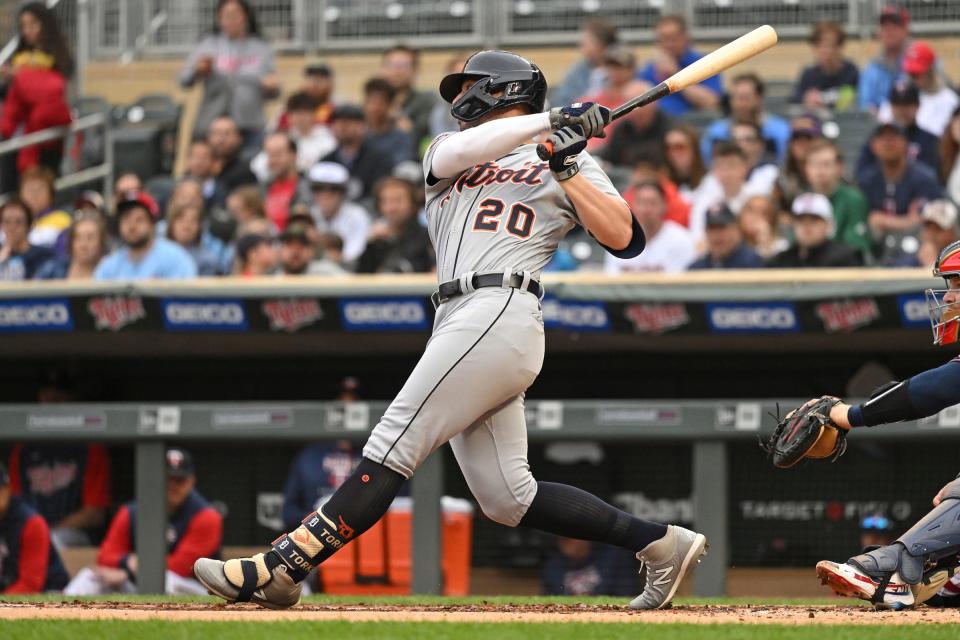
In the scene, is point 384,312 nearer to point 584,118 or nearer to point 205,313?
point 205,313

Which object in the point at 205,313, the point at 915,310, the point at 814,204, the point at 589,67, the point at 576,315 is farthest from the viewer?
the point at 589,67

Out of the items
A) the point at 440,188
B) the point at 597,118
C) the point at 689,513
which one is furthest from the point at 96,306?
the point at 597,118

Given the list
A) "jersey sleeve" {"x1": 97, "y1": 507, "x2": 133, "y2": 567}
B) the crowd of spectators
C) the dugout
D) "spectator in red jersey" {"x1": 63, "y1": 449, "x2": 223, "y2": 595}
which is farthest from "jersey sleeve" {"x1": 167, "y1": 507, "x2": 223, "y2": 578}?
the crowd of spectators

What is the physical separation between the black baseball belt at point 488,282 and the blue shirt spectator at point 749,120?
5207 millimetres

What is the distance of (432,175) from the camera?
423 centimetres

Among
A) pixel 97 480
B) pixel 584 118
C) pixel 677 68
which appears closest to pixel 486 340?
pixel 584 118

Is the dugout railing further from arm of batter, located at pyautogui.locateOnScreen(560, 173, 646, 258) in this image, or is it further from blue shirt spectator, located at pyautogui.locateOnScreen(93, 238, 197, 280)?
arm of batter, located at pyautogui.locateOnScreen(560, 173, 646, 258)

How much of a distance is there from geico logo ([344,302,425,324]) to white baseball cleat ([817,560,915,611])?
9.69 ft

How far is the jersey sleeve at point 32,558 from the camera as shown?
6.56 metres

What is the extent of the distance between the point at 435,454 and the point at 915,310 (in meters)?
2.07

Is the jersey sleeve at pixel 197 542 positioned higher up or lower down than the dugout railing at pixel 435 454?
lower down

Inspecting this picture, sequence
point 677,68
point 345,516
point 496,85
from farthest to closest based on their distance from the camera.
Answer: point 677,68, point 496,85, point 345,516

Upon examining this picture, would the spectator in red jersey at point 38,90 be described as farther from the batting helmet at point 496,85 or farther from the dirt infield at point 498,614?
the batting helmet at point 496,85

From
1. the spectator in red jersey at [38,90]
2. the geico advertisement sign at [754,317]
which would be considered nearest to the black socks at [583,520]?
the geico advertisement sign at [754,317]
